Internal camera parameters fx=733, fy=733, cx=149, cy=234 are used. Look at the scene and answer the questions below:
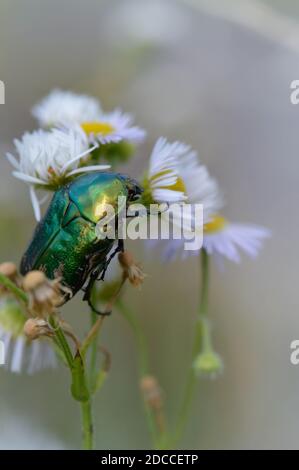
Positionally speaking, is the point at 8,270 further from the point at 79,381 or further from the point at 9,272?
the point at 79,381

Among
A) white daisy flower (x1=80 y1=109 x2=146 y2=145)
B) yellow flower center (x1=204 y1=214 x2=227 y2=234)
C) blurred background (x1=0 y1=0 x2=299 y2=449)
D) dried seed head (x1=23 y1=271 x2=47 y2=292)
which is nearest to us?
dried seed head (x1=23 y1=271 x2=47 y2=292)

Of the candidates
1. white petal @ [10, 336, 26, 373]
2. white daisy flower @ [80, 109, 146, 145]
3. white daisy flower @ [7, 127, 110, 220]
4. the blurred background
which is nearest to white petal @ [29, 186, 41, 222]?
white daisy flower @ [7, 127, 110, 220]

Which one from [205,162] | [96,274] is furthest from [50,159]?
[205,162]

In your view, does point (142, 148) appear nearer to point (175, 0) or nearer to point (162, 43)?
point (162, 43)

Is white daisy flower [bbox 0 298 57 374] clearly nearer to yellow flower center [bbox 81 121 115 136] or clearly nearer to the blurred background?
yellow flower center [bbox 81 121 115 136]

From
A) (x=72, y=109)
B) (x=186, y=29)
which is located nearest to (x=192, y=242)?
(x=72, y=109)

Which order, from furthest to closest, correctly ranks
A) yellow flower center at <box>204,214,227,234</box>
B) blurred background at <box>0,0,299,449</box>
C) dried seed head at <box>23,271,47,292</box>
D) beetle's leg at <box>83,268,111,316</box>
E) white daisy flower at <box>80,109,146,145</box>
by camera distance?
1. blurred background at <box>0,0,299,449</box>
2. yellow flower center at <box>204,214,227,234</box>
3. white daisy flower at <box>80,109,146,145</box>
4. beetle's leg at <box>83,268,111,316</box>
5. dried seed head at <box>23,271,47,292</box>

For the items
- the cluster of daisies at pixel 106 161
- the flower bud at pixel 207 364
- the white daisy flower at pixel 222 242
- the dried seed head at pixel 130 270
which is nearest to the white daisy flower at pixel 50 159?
the cluster of daisies at pixel 106 161
